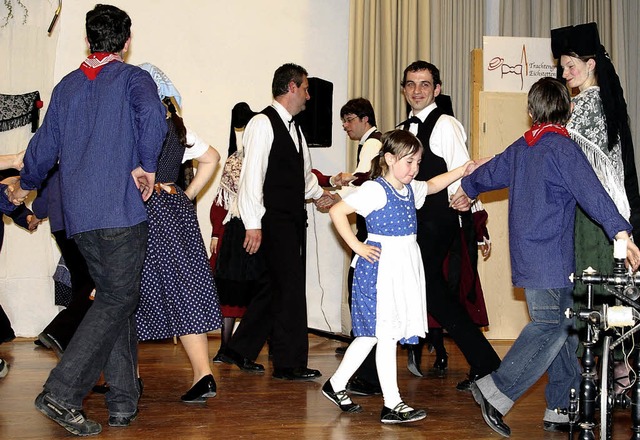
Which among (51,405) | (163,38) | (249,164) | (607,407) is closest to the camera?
(607,407)

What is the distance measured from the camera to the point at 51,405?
10.5 ft

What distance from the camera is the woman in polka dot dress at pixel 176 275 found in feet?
12.1

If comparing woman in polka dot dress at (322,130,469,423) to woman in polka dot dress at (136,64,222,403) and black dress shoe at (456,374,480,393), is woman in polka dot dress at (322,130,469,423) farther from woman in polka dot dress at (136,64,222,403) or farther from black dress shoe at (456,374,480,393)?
black dress shoe at (456,374,480,393)

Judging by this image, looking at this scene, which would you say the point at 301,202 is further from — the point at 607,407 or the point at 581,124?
the point at 607,407

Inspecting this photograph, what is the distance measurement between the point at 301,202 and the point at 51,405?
1.90m

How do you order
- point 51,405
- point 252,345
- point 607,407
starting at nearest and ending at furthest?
1. point 607,407
2. point 51,405
3. point 252,345

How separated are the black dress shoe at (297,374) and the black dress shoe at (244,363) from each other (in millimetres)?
266

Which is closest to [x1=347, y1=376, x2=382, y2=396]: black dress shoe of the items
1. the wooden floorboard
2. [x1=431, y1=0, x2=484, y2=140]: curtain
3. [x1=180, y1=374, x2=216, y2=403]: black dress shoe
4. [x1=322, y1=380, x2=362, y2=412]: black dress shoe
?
the wooden floorboard

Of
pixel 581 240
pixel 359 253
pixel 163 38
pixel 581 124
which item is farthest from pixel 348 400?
pixel 163 38

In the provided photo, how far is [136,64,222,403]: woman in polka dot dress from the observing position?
3.69 meters

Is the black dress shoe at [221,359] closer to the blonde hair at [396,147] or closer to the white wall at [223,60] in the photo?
the white wall at [223,60]

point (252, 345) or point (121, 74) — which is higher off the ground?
point (121, 74)

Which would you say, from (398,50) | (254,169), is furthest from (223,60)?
(254,169)

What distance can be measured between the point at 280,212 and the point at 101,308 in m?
1.52
